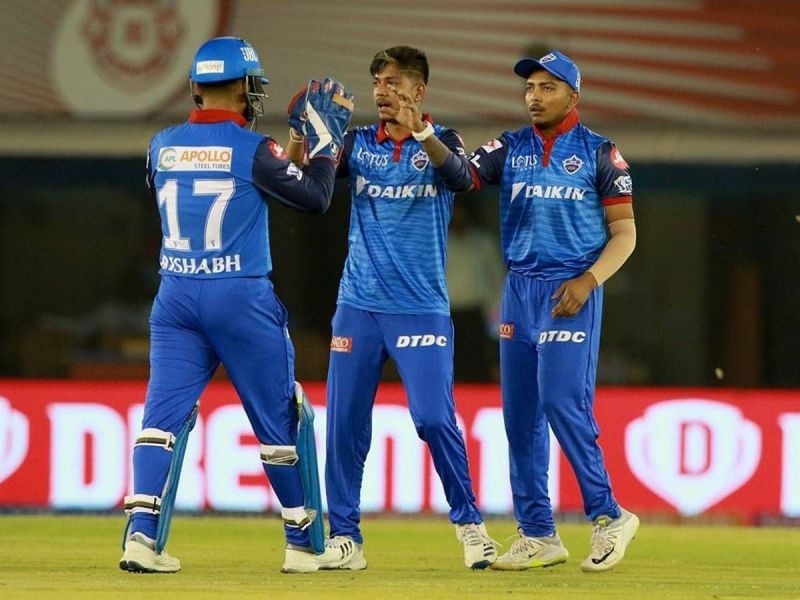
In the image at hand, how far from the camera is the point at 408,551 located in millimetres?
9430

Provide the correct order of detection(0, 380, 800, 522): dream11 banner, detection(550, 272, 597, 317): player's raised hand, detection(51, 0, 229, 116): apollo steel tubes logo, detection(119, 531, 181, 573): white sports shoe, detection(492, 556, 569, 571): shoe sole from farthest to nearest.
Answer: detection(51, 0, 229, 116): apollo steel tubes logo → detection(0, 380, 800, 522): dream11 banner → detection(492, 556, 569, 571): shoe sole → detection(550, 272, 597, 317): player's raised hand → detection(119, 531, 181, 573): white sports shoe

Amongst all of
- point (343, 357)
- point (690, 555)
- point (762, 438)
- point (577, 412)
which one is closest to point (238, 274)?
point (343, 357)

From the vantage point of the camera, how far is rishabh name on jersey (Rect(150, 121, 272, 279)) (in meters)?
7.71

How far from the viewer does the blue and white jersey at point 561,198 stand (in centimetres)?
828

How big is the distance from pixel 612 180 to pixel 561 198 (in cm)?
22

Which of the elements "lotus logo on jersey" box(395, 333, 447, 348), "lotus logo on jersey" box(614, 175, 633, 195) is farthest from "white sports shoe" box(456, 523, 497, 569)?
"lotus logo on jersey" box(614, 175, 633, 195)

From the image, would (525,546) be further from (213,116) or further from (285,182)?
(213,116)

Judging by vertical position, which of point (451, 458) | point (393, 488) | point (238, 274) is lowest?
point (393, 488)

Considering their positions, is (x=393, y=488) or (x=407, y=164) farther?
(x=393, y=488)

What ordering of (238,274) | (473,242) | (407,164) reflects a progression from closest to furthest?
1. (238,274)
2. (407,164)
3. (473,242)

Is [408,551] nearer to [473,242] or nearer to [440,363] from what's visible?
[440,363]

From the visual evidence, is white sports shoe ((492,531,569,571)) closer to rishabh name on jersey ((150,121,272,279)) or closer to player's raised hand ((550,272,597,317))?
player's raised hand ((550,272,597,317))

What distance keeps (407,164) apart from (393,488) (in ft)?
10.4

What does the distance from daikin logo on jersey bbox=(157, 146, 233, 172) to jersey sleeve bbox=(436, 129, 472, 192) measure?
3.03 ft
